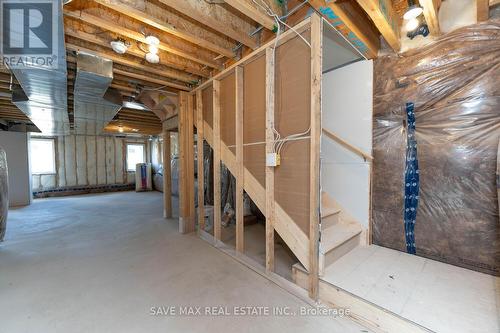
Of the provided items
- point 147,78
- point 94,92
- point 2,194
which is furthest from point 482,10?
point 2,194

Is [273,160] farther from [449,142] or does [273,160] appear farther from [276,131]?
[449,142]

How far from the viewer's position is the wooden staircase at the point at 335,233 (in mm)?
2033

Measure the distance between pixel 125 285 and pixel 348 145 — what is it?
9.59 feet

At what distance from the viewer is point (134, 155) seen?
31.3 ft

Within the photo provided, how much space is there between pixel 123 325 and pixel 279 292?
1292 mm

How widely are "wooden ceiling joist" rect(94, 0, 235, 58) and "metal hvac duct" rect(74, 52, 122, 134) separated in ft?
2.95

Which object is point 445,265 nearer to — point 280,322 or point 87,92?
point 280,322

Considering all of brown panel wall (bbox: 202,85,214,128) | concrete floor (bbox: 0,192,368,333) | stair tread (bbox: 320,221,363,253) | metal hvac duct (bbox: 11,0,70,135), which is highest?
metal hvac duct (bbox: 11,0,70,135)

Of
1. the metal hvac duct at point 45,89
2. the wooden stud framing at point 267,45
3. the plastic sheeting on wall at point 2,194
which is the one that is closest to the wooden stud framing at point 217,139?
the wooden stud framing at point 267,45

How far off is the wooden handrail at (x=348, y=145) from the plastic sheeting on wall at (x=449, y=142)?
0.57 ft

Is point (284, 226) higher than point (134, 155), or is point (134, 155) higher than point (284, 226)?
point (134, 155)

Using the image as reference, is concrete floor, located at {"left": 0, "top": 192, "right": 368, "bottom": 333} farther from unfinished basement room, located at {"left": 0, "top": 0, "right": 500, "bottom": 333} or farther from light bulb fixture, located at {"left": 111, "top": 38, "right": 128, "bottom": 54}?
light bulb fixture, located at {"left": 111, "top": 38, "right": 128, "bottom": 54}

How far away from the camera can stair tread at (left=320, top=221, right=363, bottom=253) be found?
210 cm

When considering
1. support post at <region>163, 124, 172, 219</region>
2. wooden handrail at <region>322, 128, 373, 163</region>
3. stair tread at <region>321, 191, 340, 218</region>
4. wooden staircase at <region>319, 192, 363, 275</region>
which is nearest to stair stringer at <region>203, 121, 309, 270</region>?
wooden staircase at <region>319, 192, 363, 275</region>
